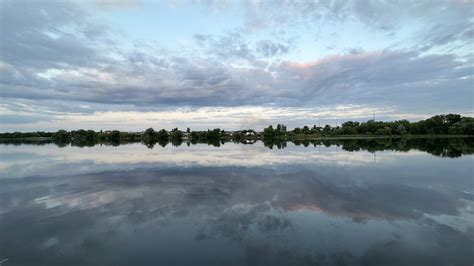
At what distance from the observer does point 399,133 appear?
9131cm

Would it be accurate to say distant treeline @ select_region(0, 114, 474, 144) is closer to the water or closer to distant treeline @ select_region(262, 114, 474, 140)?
distant treeline @ select_region(262, 114, 474, 140)

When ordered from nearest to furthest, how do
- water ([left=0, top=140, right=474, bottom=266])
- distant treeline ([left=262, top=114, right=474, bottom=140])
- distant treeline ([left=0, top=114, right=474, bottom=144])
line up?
water ([left=0, top=140, right=474, bottom=266]) < distant treeline ([left=262, top=114, right=474, bottom=140]) < distant treeline ([left=0, top=114, right=474, bottom=144])

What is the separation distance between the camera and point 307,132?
371ft

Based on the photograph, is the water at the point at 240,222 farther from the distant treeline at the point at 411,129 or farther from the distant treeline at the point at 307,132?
the distant treeline at the point at 411,129

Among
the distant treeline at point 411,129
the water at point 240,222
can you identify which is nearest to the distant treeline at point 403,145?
the distant treeline at point 411,129

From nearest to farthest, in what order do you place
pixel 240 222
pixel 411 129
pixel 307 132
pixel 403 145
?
pixel 240 222
pixel 403 145
pixel 411 129
pixel 307 132

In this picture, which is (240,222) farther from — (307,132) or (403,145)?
(307,132)

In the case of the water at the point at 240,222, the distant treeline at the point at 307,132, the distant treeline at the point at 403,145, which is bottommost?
the water at the point at 240,222

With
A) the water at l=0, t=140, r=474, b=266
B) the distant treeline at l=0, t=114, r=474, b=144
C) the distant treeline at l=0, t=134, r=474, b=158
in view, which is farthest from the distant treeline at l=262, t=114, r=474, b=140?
the water at l=0, t=140, r=474, b=266

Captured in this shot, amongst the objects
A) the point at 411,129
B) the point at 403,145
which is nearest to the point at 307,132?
the point at 411,129

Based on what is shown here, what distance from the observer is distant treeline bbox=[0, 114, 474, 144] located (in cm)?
9050

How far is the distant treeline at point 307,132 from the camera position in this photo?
297 ft

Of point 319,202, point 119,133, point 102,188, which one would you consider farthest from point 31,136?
point 319,202

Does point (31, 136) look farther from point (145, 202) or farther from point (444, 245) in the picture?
point (444, 245)
